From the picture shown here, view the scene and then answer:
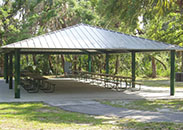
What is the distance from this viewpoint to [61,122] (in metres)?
7.21

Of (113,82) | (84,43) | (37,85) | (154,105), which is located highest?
(84,43)

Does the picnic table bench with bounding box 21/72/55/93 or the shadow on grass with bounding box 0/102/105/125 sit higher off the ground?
the picnic table bench with bounding box 21/72/55/93

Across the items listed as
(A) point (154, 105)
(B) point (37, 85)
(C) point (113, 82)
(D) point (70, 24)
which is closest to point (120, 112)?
(A) point (154, 105)

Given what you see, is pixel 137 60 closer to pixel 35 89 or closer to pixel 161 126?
pixel 35 89

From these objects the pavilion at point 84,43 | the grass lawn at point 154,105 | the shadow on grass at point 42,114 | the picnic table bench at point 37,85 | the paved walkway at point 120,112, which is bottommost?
the grass lawn at point 154,105

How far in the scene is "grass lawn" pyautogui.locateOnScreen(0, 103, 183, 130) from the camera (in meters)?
6.66

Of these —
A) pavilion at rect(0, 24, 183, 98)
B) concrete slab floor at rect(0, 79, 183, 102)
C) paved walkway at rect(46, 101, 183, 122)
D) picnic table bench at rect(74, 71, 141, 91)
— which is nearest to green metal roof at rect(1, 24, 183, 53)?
pavilion at rect(0, 24, 183, 98)

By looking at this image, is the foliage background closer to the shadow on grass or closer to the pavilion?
the pavilion

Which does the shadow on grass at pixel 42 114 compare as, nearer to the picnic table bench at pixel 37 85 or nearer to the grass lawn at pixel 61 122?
the grass lawn at pixel 61 122

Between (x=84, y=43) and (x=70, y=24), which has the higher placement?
(x=70, y=24)

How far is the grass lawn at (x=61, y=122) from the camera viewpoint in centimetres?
666

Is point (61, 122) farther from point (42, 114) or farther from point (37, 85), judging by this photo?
point (37, 85)

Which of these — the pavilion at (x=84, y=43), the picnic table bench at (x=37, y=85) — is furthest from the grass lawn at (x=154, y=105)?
the picnic table bench at (x=37, y=85)

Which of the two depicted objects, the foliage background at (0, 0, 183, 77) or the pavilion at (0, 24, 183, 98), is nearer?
the pavilion at (0, 24, 183, 98)
